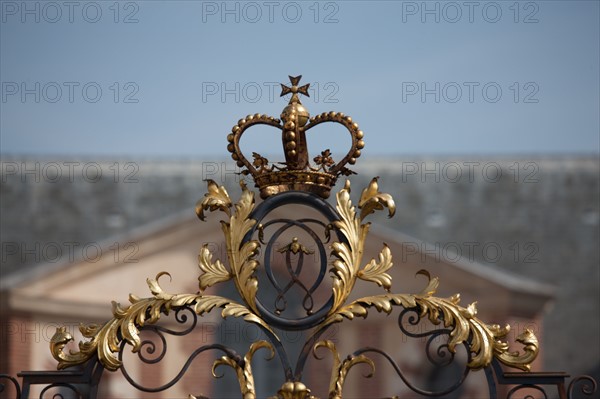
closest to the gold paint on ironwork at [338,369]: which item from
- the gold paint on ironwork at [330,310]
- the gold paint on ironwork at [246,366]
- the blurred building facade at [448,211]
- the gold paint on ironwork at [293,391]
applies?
the gold paint on ironwork at [330,310]

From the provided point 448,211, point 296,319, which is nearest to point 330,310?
point 296,319

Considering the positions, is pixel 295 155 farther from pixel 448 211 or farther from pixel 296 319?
pixel 448 211

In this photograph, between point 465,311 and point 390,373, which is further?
point 390,373

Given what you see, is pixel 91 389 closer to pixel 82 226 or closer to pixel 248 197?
pixel 248 197

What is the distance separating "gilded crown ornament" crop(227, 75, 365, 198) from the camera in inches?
244

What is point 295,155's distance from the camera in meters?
6.25

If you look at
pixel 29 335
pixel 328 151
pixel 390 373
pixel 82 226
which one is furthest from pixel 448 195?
pixel 328 151

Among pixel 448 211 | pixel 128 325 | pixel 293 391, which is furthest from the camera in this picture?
pixel 448 211

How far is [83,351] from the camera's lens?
6082mm

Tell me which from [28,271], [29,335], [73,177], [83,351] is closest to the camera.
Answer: [83,351]

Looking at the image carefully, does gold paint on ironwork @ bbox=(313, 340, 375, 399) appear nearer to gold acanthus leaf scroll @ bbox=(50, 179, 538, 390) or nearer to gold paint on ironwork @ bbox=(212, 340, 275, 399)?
gold acanthus leaf scroll @ bbox=(50, 179, 538, 390)

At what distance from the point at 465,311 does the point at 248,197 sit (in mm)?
1034

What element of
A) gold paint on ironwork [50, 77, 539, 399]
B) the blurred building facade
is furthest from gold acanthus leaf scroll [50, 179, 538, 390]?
the blurred building facade

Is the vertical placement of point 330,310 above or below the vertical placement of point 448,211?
below
